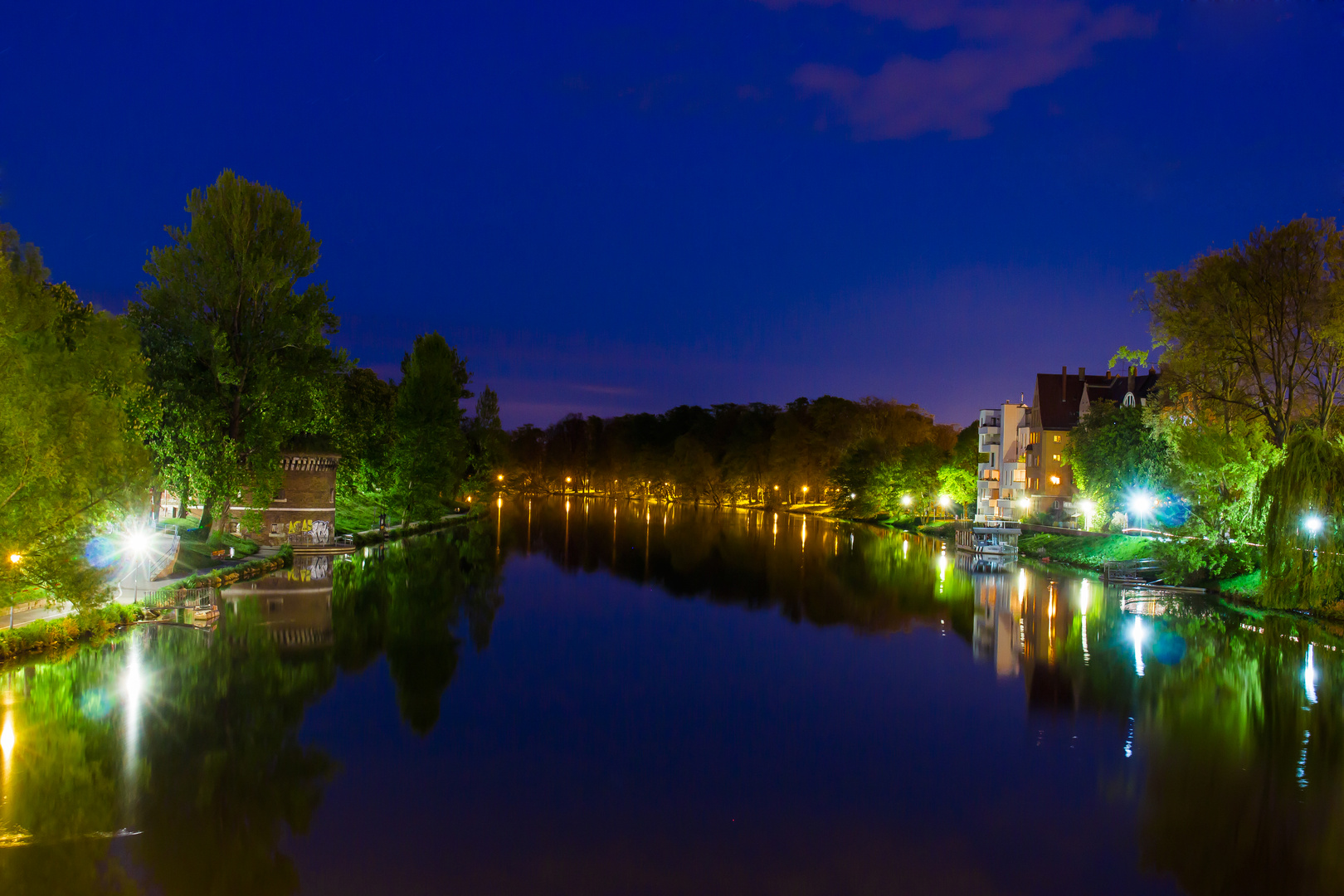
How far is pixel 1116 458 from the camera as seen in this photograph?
54.8 m

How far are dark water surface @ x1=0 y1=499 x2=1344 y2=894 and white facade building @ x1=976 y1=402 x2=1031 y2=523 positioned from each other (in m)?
49.7

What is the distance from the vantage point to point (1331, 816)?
1362 centimetres

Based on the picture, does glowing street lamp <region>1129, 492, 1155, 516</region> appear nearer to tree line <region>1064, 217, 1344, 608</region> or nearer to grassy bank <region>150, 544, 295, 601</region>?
tree line <region>1064, 217, 1344, 608</region>

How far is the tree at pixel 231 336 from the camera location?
3709cm

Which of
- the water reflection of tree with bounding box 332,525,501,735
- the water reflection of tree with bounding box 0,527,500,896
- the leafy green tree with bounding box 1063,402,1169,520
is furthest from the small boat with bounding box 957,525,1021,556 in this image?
the water reflection of tree with bounding box 0,527,500,896

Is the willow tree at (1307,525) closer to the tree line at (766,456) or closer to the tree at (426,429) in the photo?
the tree at (426,429)

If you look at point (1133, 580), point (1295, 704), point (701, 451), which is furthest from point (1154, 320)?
point (701, 451)

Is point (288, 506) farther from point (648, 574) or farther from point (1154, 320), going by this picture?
point (1154, 320)

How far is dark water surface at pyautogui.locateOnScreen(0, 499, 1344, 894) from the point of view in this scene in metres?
11.6

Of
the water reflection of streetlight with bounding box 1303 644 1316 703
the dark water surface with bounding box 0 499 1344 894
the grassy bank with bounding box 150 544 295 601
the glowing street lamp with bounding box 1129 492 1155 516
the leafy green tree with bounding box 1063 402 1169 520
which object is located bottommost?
the dark water surface with bounding box 0 499 1344 894

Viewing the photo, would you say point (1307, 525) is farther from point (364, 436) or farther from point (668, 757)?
point (364, 436)

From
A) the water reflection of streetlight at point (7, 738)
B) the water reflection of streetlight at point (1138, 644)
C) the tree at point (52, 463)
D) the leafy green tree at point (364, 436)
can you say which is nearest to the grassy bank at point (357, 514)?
the leafy green tree at point (364, 436)

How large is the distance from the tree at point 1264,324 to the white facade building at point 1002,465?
131ft

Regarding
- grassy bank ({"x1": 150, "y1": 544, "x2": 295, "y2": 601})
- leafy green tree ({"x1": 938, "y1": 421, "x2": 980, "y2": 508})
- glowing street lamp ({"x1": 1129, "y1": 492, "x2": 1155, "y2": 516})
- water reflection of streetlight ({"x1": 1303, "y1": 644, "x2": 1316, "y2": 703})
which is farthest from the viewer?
leafy green tree ({"x1": 938, "y1": 421, "x2": 980, "y2": 508})
